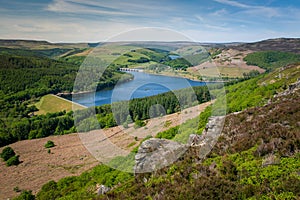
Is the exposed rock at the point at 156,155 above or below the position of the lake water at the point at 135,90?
above

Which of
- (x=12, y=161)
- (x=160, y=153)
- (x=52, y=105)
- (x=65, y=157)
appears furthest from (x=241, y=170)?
(x=52, y=105)

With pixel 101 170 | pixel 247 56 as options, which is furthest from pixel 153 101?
pixel 247 56

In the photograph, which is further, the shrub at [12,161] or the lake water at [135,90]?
the shrub at [12,161]

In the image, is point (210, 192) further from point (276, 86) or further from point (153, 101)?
point (153, 101)

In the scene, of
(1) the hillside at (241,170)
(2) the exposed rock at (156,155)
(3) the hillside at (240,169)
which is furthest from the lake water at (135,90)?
(1) the hillside at (241,170)

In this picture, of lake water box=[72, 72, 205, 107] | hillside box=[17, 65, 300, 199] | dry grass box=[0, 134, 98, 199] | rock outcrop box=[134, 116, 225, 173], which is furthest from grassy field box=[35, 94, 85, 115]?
hillside box=[17, 65, 300, 199]

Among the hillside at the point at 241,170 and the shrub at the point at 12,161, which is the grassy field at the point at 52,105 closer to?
the shrub at the point at 12,161
